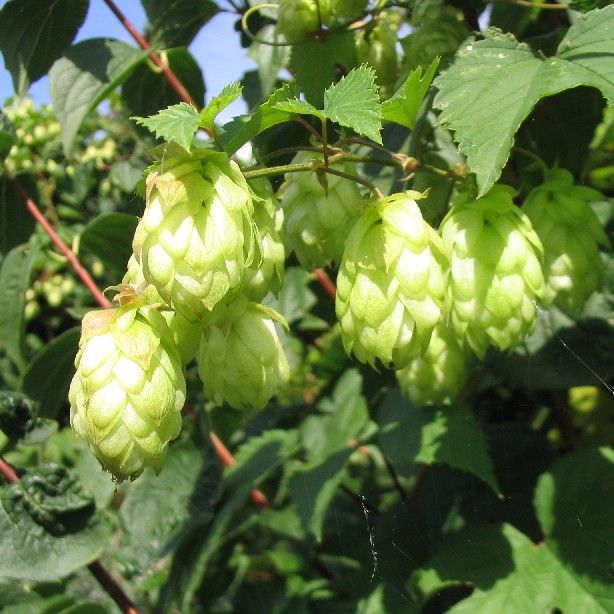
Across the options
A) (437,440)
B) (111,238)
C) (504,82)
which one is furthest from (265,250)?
(111,238)

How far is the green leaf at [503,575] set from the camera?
1.20 meters

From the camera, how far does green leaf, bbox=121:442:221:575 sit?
5.57 ft

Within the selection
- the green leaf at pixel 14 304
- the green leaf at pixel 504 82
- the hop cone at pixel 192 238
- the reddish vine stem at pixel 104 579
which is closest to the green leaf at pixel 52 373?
the green leaf at pixel 14 304

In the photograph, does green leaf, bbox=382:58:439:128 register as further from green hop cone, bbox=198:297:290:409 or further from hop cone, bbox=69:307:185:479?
hop cone, bbox=69:307:185:479

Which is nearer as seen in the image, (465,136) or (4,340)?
(465,136)

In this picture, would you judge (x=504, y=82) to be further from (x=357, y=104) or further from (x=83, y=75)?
(x=83, y=75)

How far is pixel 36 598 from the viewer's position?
1401 millimetres

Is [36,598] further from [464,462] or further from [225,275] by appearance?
[225,275]

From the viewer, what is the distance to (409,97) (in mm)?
963

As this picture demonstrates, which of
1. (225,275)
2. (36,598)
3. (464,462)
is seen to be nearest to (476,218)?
(225,275)

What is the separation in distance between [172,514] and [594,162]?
3.89 ft

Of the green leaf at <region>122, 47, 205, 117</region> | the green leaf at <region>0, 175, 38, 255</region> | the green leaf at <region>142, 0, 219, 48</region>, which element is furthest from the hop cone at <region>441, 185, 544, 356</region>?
the green leaf at <region>0, 175, 38, 255</region>

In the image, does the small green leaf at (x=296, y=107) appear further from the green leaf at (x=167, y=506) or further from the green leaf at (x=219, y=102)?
the green leaf at (x=167, y=506)

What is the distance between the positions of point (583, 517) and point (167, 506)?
0.92 m
